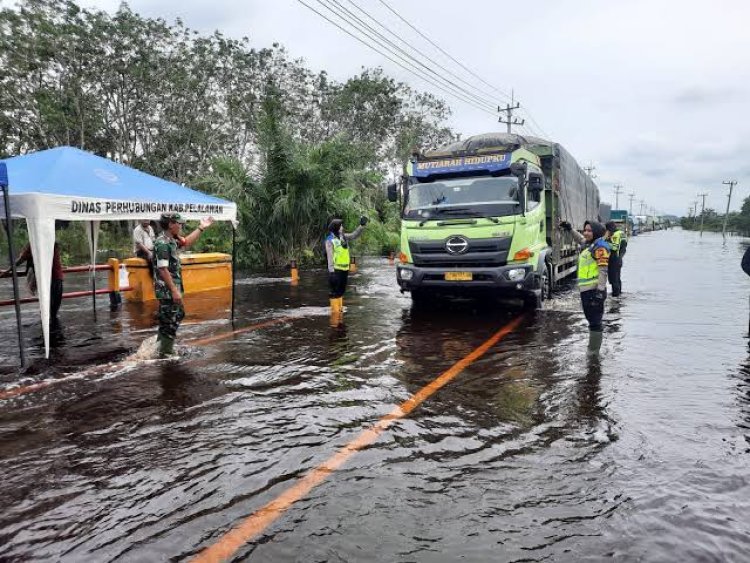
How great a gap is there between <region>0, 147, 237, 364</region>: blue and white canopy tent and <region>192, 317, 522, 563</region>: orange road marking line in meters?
4.55

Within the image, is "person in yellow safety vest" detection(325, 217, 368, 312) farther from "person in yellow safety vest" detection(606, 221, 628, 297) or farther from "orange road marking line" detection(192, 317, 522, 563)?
"person in yellow safety vest" detection(606, 221, 628, 297)

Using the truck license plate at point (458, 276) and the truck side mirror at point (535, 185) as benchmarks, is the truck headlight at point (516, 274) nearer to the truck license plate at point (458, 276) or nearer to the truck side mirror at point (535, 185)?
the truck license plate at point (458, 276)

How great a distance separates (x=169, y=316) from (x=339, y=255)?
11.8 ft

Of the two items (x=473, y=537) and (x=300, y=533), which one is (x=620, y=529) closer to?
(x=473, y=537)

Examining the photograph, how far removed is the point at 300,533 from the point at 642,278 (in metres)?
16.9

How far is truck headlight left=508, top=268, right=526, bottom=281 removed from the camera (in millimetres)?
9188

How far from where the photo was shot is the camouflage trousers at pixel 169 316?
680 cm

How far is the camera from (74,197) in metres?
7.04

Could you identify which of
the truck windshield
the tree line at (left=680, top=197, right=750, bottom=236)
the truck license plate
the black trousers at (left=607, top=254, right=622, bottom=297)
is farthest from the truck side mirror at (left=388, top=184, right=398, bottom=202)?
the tree line at (left=680, top=197, right=750, bottom=236)

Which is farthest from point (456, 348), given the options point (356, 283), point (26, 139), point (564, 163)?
point (26, 139)

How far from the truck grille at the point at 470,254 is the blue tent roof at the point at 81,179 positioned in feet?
12.9

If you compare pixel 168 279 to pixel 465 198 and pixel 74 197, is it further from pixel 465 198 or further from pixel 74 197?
pixel 465 198

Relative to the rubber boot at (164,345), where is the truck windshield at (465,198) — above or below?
above

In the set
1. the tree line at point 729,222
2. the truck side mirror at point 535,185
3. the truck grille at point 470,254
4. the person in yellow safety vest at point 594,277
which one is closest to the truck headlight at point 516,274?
the truck grille at point 470,254
